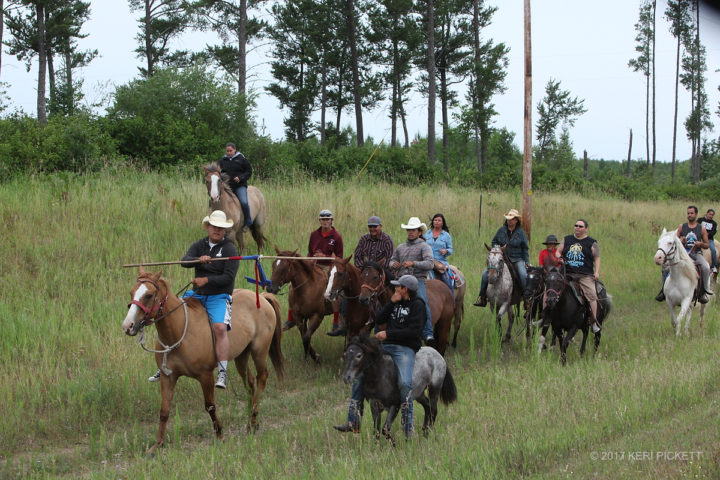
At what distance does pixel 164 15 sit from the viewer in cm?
3900

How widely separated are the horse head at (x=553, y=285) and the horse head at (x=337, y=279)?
3.23 m

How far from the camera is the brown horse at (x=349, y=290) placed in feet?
32.1

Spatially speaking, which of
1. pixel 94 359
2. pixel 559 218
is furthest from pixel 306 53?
pixel 94 359

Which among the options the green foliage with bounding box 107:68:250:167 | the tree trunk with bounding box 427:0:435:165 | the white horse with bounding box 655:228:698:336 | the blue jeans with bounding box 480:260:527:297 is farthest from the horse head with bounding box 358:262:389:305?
the tree trunk with bounding box 427:0:435:165

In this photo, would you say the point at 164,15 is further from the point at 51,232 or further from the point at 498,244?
the point at 498,244

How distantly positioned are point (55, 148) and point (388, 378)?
16635mm

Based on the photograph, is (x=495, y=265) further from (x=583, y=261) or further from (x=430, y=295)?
(x=430, y=295)

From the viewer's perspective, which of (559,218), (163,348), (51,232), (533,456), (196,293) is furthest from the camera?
(559,218)

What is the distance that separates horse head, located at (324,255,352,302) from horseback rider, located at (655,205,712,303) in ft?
23.4

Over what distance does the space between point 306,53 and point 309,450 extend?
3627 centimetres

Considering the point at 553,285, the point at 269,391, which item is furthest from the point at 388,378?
the point at 553,285

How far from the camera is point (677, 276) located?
41.8 feet

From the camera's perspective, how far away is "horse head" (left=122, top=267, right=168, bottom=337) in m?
6.65

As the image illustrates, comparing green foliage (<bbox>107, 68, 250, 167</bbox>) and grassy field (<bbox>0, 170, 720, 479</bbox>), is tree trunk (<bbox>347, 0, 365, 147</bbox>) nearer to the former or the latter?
green foliage (<bbox>107, 68, 250, 167</bbox>)
